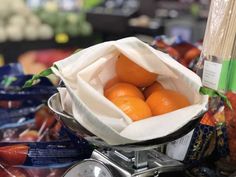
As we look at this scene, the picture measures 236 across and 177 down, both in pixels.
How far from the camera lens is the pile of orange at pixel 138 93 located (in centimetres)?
67

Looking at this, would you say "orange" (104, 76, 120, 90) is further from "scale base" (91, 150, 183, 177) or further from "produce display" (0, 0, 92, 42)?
"produce display" (0, 0, 92, 42)

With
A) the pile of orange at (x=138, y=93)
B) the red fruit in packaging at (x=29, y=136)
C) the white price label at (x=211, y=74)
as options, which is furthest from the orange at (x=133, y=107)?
the red fruit in packaging at (x=29, y=136)

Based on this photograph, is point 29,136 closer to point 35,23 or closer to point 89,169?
point 89,169

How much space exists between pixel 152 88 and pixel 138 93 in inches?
1.5

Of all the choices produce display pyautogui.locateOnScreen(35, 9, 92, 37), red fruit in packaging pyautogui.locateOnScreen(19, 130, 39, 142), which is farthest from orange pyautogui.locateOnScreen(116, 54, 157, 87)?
produce display pyautogui.locateOnScreen(35, 9, 92, 37)

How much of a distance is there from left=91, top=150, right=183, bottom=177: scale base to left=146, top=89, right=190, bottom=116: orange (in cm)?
10

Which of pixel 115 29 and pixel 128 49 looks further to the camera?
pixel 115 29

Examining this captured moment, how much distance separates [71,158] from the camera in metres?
0.88

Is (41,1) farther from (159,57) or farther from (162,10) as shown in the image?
(159,57)

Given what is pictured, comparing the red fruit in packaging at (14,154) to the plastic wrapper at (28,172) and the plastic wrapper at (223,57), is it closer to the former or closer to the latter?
the plastic wrapper at (28,172)

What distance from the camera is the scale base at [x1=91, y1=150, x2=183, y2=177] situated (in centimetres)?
71

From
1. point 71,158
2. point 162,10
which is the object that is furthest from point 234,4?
point 162,10

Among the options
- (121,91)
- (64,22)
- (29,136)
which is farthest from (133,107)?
(64,22)

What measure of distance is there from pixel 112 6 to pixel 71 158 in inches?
138
